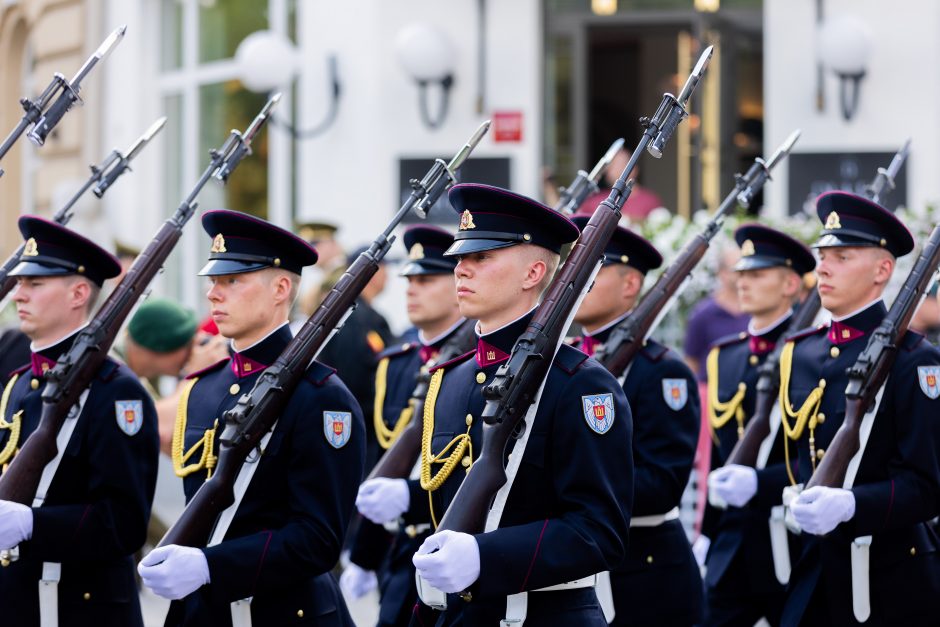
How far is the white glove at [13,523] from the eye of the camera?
4520mm

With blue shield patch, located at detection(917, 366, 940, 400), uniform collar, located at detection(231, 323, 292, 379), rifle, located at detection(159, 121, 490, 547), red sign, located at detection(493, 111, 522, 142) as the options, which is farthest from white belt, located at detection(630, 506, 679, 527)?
red sign, located at detection(493, 111, 522, 142)

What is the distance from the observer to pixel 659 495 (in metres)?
5.35

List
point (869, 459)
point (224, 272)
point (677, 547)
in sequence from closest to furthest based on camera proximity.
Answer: point (224, 272), point (869, 459), point (677, 547)

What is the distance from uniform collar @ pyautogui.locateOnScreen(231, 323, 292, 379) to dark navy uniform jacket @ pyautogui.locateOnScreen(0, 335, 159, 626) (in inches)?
17.4

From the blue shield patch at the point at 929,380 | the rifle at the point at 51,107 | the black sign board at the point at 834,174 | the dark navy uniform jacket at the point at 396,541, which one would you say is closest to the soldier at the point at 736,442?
the blue shield patch at the point at 929,380

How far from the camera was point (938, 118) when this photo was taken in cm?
1038

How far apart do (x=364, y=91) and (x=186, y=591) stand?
25.1ft

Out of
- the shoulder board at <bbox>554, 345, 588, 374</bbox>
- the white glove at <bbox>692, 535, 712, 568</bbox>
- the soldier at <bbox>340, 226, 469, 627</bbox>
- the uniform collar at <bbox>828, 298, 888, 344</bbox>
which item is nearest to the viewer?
the shoulder board at <bbox>554, 345, 588, 374</bbox>

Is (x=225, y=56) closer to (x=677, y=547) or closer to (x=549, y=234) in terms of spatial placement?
(x=677, y=547)

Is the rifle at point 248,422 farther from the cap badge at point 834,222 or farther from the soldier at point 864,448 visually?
the cap badge at point 834,222

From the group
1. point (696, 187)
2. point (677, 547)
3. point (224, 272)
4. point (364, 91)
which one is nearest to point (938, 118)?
point (696, 187)

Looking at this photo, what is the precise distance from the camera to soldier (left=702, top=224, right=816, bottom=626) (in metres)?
5.79

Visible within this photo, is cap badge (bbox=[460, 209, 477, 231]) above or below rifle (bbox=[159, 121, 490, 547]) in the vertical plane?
above

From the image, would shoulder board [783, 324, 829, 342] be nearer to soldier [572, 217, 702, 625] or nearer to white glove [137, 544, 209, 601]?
soldier [572, 217, 702, 625]
